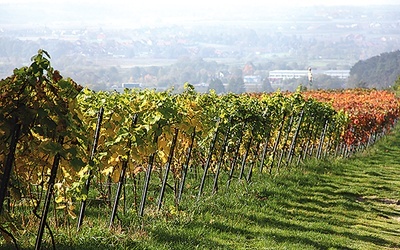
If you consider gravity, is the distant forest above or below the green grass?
above

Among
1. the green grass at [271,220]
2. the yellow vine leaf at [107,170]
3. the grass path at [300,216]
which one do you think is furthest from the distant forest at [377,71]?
the yellow vine leaf at [107,170]

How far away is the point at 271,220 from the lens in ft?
30.1

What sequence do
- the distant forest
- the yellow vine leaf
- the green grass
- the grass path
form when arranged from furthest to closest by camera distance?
the distant forest
the grass path
the yellow vine leaf
the green grass

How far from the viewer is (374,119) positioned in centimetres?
2567

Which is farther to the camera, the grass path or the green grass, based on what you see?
the grass path

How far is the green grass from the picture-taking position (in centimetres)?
623

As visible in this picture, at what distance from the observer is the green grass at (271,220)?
20.5 ft

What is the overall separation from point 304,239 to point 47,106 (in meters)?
5.26

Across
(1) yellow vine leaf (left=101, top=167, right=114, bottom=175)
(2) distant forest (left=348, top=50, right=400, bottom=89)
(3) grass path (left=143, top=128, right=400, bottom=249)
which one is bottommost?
(3) grass path (left=143, top=128, right=400, bottom=249)

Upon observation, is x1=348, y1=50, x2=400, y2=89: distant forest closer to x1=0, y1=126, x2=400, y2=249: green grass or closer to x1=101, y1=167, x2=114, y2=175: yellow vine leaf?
x1=0, y1=126, x2=400, y2=249: green grass

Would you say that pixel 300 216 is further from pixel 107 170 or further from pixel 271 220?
pixel 107 170

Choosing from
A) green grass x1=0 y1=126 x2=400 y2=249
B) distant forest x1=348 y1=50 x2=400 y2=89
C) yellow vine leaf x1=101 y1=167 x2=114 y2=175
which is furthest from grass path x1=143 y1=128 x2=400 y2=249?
distant forest x1=348 y1=50 x2=400 y2=89

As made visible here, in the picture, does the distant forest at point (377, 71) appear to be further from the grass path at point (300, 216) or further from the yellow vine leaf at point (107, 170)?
the yellow vine leaf at point (107, 170)

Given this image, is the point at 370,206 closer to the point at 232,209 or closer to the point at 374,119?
the point at 232,209
